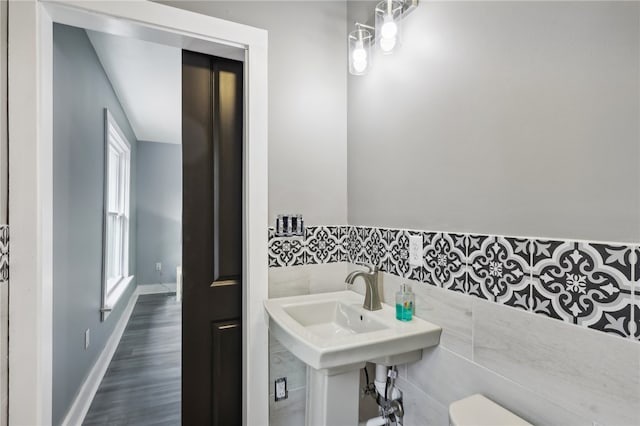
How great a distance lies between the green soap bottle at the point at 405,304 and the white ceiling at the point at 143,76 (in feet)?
7.48

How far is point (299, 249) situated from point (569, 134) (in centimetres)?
116

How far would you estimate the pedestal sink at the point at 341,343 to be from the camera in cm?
99

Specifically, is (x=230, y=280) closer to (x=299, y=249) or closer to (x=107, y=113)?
(x=299, y=249)

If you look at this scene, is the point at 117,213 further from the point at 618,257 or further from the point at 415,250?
the point at 618,257

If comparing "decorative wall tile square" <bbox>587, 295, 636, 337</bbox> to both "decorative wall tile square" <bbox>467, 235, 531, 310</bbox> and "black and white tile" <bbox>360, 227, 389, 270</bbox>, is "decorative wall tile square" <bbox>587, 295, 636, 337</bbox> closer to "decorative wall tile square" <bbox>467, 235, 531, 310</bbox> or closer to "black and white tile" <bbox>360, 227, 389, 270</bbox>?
"decorative wall tile square" <bbox>467, 235, 531, 310</bbox>

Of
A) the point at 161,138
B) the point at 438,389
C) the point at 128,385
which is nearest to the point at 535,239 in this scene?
the point at 438,389

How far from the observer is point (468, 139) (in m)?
1.01

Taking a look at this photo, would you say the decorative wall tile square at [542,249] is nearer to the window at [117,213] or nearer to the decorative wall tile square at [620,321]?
the decorative wall tile square at [620,321]

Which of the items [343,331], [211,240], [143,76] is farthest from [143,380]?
[143,76]

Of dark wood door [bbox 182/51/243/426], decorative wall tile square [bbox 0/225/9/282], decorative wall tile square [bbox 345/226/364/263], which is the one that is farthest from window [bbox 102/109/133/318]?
decorative wall tile square [bbox 345/226/364/263]

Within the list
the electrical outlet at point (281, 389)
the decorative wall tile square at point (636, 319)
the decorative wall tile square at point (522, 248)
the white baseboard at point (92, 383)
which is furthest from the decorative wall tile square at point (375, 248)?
the white baseboard at point (92, 383)

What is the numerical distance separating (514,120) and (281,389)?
1.49m

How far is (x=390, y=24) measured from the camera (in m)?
1.24

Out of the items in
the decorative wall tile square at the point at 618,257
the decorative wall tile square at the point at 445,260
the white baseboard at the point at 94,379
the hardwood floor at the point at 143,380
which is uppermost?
the decorative wall tile square at the point at 618,257
